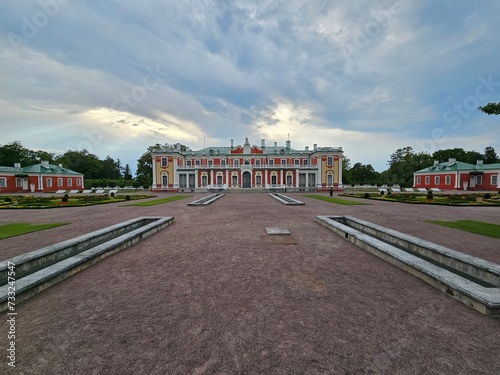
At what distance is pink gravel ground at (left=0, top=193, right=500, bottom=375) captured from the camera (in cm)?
238

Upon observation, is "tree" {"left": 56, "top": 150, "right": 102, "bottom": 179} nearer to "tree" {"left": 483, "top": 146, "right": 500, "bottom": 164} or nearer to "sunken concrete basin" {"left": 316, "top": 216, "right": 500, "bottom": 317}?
"sunken concrete basin" {"left": 316, "top": 216, "right": 500, "bottom": 317}

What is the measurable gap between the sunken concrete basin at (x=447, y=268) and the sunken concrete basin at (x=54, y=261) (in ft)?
24.5

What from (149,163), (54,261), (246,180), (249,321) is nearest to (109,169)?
(149,163)

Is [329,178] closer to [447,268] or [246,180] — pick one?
[246,180]

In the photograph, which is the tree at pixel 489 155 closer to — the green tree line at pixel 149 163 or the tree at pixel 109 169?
the green tree line at pixel 149 163

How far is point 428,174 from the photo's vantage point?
4438 cm

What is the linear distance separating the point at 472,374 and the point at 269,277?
2.97 m

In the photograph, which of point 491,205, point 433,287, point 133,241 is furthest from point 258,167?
point 433,287

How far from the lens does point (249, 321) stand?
3.11 metres

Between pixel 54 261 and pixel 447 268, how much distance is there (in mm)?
10068

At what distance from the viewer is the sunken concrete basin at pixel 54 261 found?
155 inches

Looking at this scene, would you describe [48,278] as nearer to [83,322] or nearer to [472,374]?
[83,322]

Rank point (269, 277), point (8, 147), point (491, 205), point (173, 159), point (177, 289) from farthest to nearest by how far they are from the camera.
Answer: point (8, 147), point (173, 159), point (491, 205), point (269, 277), point (177, 289)

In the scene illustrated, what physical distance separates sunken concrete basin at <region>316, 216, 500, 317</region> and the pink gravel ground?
0.18m
